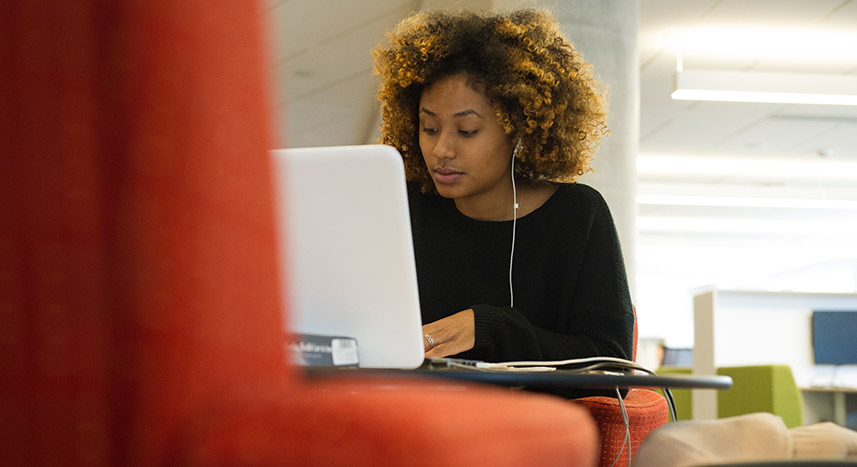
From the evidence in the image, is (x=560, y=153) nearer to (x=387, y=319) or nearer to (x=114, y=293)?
(x=387, y=319)

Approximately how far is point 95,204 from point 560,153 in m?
1.59

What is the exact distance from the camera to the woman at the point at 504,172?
1.62 m

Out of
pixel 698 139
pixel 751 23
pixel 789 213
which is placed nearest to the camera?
pixel 751 23

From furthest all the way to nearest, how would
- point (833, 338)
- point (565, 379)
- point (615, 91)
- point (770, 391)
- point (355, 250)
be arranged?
point (833, 338) → point (770, 391) → point (615, 91) → point (355, 250) → point (565, 379)

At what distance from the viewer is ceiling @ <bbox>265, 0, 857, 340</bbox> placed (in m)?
5.44

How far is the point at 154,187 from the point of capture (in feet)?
1.19

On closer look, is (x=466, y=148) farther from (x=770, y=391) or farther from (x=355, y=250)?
(x=770, y=391)

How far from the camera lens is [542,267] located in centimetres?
165

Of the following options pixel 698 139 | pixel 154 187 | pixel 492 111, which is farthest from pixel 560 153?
pixel 698 139

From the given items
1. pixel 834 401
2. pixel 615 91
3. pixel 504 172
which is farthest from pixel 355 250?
pixel 834 401

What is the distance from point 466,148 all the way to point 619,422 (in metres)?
0.65

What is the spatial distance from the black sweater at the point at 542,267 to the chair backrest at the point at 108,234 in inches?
42.1

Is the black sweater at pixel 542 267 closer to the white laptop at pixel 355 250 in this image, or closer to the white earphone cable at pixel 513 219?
the white earphone cable at pixel 513 219

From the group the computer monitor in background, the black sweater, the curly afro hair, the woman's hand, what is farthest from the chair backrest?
the computer monitor in background
